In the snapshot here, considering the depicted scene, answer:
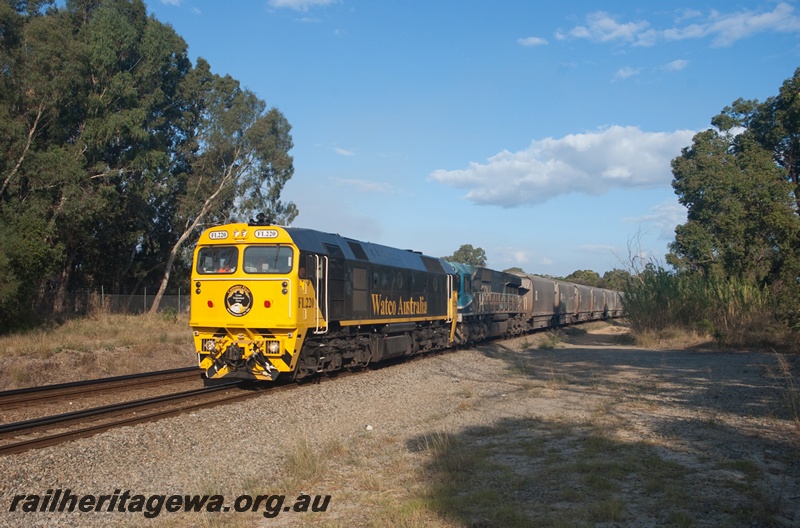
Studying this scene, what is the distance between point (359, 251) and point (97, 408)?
7772mm

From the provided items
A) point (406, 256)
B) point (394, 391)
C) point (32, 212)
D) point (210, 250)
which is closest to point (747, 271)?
point (406, 256)

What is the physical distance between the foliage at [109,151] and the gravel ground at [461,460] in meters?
15.1

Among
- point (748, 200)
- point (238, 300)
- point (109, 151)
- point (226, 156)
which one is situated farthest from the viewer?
point (226, 156)

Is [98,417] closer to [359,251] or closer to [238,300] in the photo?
[238,300]

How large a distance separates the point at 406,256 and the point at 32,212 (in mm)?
16116

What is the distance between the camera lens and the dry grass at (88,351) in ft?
56.0

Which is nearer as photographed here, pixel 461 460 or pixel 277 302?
pixel 461 460

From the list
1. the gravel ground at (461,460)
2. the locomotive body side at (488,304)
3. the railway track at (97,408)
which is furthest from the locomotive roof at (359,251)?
the railway track at (97,408)

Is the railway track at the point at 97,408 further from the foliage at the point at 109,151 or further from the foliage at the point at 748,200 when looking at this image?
the foliage at the point at 748,200

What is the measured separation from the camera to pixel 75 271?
3962 centimetres

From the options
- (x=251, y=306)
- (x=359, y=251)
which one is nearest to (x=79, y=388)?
(x=251, y=306)

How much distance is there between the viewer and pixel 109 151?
33.3 meters

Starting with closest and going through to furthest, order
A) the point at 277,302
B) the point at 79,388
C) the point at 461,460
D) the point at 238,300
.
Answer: the point at 461,460 → the point at 277,302 → the point at 238,300 → the point at 79,388

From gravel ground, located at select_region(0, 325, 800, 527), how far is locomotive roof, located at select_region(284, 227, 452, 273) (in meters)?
3.25
